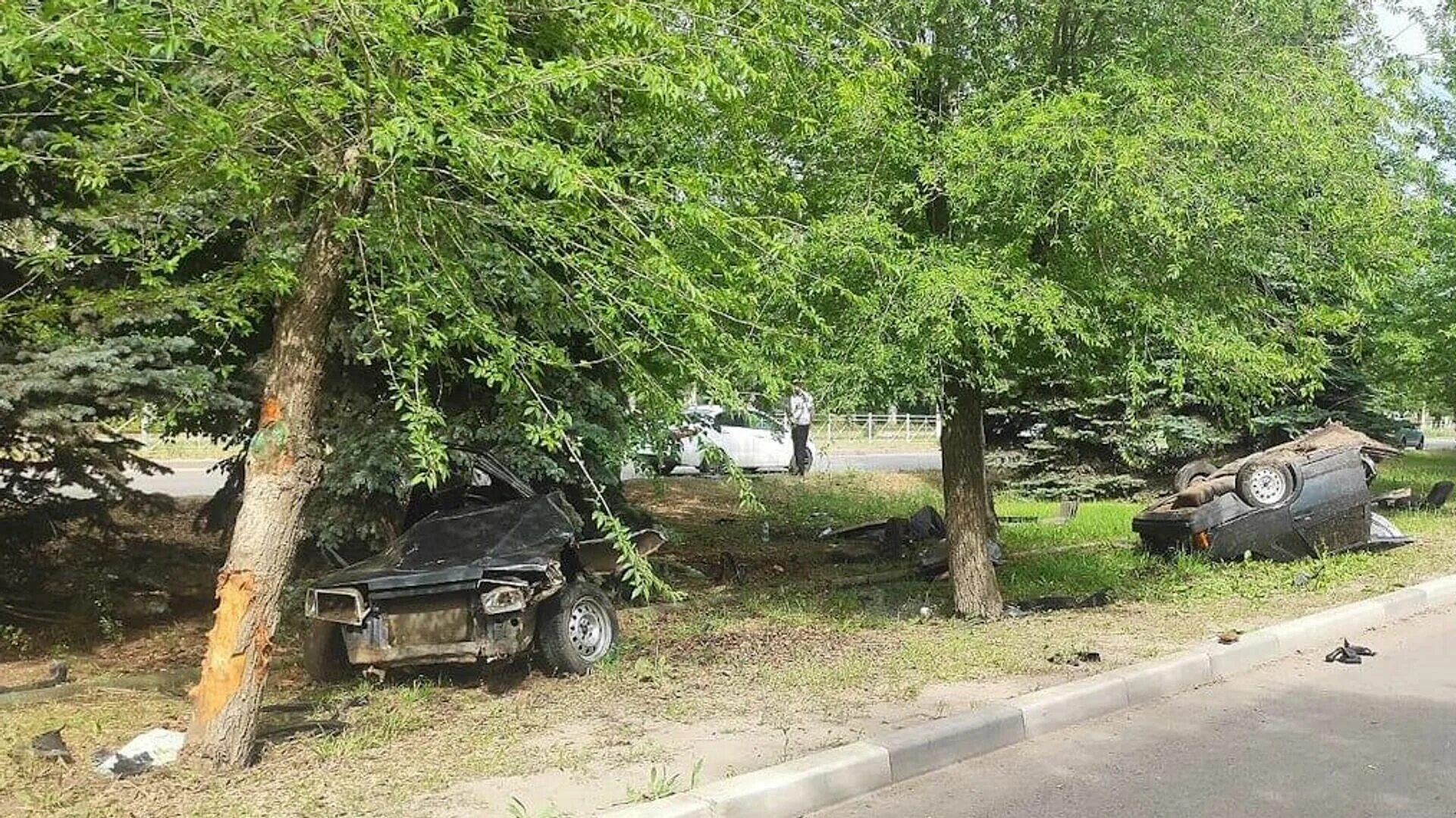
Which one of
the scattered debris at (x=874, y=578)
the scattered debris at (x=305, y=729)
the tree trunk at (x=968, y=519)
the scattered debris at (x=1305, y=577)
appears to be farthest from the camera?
the scattered debris at (x=874, y=578)

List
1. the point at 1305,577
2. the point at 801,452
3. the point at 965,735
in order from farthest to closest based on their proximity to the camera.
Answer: the point at 801,452 < the point at 1305,577 < the point at 965,735

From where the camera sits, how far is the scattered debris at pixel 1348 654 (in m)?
7.57

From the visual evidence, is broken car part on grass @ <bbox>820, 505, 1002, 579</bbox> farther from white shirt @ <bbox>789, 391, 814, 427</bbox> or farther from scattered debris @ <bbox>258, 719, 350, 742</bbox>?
scattered debris @ <bbox>258, 719, 350, 742</bbox>

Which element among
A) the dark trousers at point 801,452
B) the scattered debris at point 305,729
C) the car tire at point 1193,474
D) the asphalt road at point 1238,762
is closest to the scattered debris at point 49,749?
the scattered debris at point 305,729

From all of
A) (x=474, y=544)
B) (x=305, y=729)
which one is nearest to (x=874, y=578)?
(x=474, y=544)

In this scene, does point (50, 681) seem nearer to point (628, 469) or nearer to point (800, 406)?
point (800, 406)

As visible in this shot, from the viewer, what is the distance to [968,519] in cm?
941

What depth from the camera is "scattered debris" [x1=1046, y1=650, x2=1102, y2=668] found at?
703 centimetres

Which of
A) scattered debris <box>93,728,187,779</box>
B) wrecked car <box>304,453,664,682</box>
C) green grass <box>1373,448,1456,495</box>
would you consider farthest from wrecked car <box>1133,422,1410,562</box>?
scattered debris <box>93,728,187,779</box>

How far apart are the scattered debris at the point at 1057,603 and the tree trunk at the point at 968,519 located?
0.25m

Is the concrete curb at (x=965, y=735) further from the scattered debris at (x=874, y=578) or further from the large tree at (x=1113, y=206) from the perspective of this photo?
the scattered debris at (x=874, y=578)

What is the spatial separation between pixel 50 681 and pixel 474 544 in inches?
112

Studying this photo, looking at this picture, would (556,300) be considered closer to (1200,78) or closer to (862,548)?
(1200,78)

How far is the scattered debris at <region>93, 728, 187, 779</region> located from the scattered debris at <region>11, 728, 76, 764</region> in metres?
0.14
